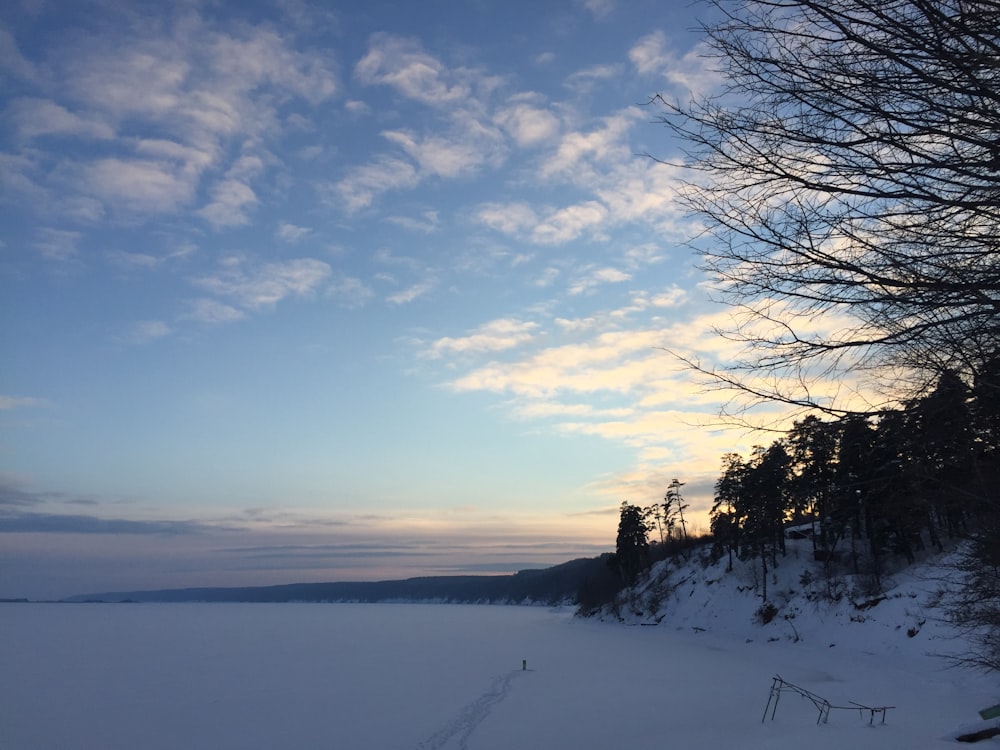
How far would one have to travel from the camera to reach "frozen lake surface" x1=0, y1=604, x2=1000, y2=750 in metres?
19.3

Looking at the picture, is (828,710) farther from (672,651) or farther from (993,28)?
(672,651)

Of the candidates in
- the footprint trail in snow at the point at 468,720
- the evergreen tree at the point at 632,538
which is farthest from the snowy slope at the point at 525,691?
the evergreen tree at the point at 632,538

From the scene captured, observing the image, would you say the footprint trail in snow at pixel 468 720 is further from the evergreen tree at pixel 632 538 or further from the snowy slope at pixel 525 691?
the evergreen tree at pixel 632 538

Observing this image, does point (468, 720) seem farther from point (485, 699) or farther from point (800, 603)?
point (800, 603)

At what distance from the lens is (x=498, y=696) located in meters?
27.6

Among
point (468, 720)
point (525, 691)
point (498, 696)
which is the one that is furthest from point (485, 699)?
point (468, 720)

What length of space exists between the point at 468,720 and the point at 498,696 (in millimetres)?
5696

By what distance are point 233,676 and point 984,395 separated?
40.3 metres

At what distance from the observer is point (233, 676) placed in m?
37.2

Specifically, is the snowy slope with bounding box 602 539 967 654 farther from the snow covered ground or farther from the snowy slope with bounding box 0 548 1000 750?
the snow covered ground

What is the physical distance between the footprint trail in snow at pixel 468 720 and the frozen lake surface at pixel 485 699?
9 centimetres

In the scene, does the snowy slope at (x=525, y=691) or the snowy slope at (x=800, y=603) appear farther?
the snowy slope at (x=800, y=603)

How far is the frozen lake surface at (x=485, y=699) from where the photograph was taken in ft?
63.4

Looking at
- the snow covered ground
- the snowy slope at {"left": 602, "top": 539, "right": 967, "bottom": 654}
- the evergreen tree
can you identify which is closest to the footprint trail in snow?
the snow covered ground
